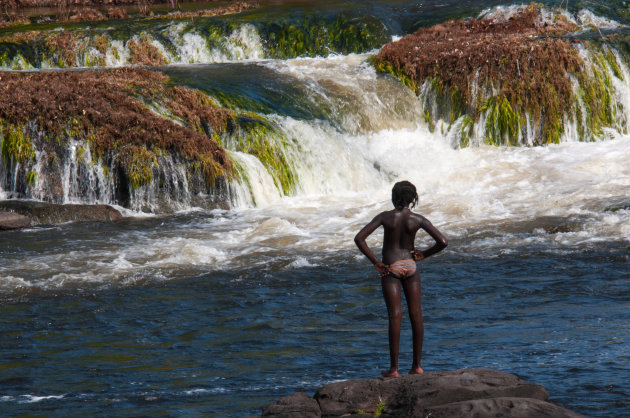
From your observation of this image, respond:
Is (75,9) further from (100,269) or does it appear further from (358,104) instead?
(100,269)

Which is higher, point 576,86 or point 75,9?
point 75,9

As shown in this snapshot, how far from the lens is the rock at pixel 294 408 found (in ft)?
20.7

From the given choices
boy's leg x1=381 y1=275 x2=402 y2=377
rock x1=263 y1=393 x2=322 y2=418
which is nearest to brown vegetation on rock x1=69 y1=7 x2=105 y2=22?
boy's leg x1=381 y1=275 x2=402 y2=377

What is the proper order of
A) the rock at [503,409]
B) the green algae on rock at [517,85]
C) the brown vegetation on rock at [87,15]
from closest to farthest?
the rock at [503,409]
the green algae on rock at [517,85]
the brown vegetation on rock at [87,15]

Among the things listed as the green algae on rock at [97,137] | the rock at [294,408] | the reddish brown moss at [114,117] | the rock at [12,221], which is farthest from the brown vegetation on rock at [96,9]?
the rock at [294,408]

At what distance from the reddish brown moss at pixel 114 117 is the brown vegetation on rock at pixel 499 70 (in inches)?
250

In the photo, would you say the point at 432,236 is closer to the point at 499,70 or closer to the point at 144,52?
the point at 499,70

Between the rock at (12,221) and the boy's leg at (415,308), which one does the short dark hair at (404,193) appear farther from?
the rock at (12,221)

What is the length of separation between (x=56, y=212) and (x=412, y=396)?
1069 cm

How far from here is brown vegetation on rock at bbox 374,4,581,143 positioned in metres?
21.4

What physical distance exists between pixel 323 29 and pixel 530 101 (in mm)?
7897

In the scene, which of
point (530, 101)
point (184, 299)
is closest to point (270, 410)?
point (184, 299)

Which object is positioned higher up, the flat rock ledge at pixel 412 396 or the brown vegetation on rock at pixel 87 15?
the brown vegetation on rock at pixel 87 15

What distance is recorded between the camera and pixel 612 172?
17844mm
